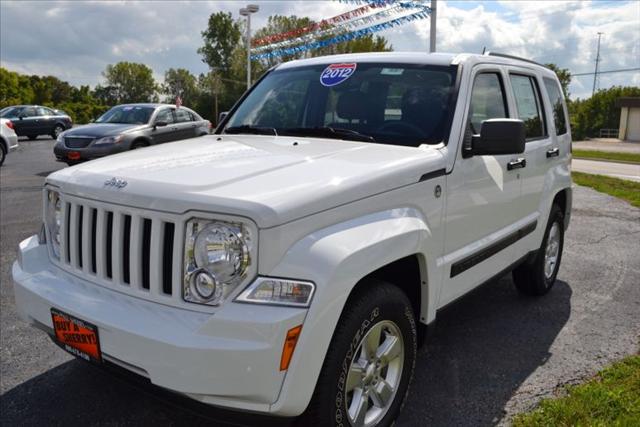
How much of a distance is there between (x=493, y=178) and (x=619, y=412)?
148 centimetres

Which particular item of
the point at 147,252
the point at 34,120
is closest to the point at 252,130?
the point at 147,252

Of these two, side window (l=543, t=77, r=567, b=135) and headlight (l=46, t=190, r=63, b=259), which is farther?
side window (l=543, t=77, r=567, b=135)

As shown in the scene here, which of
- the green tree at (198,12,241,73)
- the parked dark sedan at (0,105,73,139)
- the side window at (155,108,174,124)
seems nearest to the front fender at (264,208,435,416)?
the side window at (155,108,174,124)

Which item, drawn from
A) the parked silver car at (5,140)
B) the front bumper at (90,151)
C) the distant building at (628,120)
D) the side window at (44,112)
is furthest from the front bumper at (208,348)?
the distant building at (628,120)

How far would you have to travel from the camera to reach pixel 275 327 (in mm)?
1981

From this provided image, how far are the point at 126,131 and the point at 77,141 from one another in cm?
100

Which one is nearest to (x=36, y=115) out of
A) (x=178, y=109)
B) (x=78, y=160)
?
(x=178, y=109)

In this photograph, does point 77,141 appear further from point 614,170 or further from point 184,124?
point 614,170

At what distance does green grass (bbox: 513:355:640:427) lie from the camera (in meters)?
2.87

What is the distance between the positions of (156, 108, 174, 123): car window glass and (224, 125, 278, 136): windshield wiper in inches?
380

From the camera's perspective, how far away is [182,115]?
46.0 ft

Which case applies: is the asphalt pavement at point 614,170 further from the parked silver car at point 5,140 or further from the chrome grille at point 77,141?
the parked silver car at point 5,140

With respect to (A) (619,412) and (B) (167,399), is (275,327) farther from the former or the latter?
(A) (619,412)

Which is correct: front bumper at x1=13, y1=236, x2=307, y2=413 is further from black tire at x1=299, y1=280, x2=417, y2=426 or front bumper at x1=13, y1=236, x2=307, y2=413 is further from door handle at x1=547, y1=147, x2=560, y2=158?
door handle at x1=547, y1=147, x2=560, y2=158
